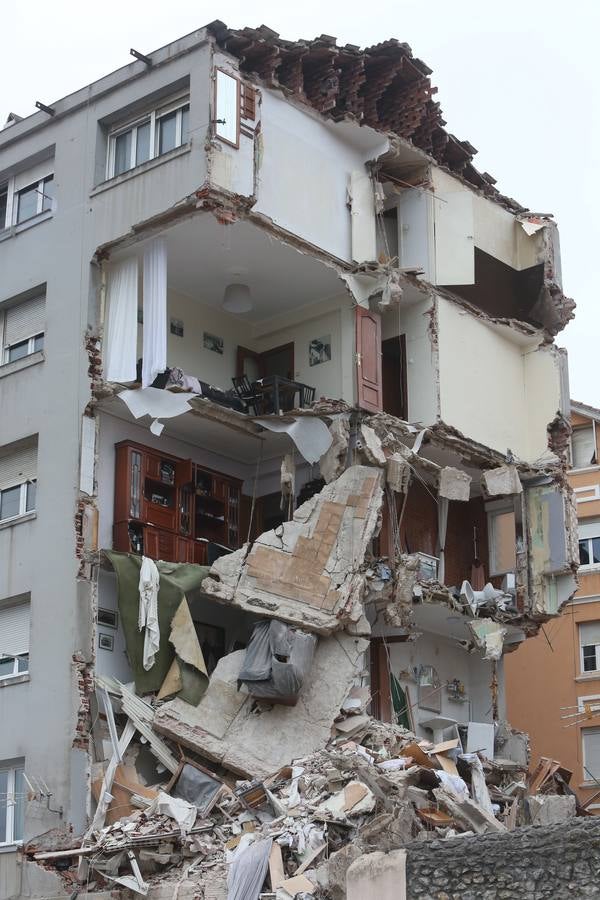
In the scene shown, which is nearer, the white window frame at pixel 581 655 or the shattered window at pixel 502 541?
the shattered window at pixel 502 541

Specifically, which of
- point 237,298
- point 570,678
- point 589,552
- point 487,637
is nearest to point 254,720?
point 487,637

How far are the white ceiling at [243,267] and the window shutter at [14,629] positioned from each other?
7.72 meters

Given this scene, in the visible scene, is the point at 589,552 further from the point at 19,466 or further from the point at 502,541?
the point at 19,466

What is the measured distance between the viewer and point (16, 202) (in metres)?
33.3

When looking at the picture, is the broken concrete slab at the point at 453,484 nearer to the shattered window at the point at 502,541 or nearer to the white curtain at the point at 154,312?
the shattered window at the point at 502,541

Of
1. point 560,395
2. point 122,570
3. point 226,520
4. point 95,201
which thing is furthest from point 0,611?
point 560,395

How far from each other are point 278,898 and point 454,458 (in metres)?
13.4

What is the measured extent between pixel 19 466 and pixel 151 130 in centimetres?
756

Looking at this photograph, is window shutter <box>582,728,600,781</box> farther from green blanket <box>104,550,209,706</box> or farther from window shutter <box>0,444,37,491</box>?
window shutter <box>0,444,37,491</box>

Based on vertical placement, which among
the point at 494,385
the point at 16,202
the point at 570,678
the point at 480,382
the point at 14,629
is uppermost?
the point at 16,202

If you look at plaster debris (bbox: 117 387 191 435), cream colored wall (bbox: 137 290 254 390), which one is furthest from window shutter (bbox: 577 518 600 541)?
plaster debris (bbox: 117 387 191 435)

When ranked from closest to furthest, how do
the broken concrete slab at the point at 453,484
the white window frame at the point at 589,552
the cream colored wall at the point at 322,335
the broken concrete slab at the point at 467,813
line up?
the broken concrete slab at the point at 467,813
the cream colored wall at the point at 322,335
the broken concrete slab at the point at 453,484
the white window frame at the point at 589,552

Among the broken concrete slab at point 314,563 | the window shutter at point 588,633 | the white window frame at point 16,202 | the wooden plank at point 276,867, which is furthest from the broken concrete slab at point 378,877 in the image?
the window shutter at point 588,633

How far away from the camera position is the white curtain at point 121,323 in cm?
2956
